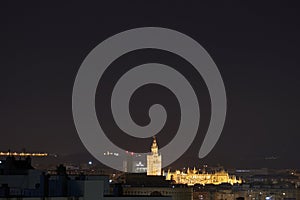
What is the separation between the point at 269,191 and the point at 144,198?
412 feet

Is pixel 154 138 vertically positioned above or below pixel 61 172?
above

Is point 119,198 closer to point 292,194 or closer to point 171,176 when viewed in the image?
point 292,194

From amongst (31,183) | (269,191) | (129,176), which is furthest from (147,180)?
(31,183)

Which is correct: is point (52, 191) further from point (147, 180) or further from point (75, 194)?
point (147, 180)

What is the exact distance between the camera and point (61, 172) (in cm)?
3975

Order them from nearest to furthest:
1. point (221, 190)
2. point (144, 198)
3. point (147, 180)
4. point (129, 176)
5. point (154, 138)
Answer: point (144, 198), point (147, 180), point (129, 176), point (221, 190), point (154, 138)

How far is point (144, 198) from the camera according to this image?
127ft

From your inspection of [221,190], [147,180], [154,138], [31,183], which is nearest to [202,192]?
[221,190]

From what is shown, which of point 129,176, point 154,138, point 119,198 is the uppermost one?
point 154,138

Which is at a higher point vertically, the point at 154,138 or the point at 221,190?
the point at 154,138

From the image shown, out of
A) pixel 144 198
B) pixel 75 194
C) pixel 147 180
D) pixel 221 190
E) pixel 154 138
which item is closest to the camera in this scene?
pixel 75 194

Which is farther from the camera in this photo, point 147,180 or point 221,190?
point 221,190

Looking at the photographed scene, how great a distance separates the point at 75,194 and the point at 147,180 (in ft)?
307

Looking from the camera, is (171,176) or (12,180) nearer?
(12,180)
